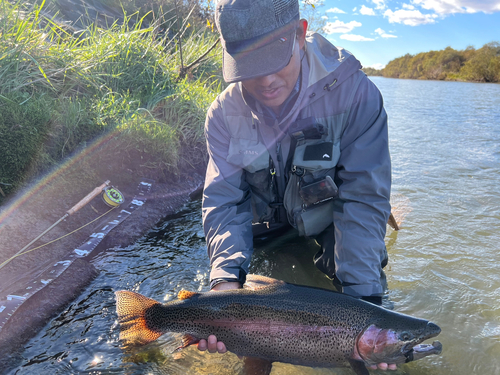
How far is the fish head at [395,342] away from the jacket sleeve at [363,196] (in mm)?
339

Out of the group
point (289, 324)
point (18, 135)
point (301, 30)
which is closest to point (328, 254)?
point (289, 324)

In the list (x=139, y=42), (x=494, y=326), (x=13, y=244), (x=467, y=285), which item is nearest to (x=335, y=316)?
(x=494, y=326)

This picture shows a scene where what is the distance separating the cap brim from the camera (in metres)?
2.02

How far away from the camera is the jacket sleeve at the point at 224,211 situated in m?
2.25

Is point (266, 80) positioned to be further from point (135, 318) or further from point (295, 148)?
point (135, 318)

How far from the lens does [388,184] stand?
89.9 inches

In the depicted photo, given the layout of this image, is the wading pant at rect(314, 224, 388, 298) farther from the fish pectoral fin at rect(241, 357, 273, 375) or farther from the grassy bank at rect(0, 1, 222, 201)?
the grassy bank at rect(0, 1, 222, 201)

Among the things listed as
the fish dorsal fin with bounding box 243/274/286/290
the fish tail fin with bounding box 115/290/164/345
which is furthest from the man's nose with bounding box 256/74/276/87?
the fish tail fin with bounding box 115/290/164/345

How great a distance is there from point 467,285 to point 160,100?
13.5 feet

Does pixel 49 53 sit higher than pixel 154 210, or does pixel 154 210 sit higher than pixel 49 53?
pixel 49 53

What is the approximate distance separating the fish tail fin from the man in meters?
0.31

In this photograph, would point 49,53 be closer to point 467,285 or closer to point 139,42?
point 139,42

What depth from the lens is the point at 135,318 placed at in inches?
77.5

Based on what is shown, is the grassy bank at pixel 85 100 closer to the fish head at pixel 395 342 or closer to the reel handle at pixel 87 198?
the reel handle at pixel 87 198
